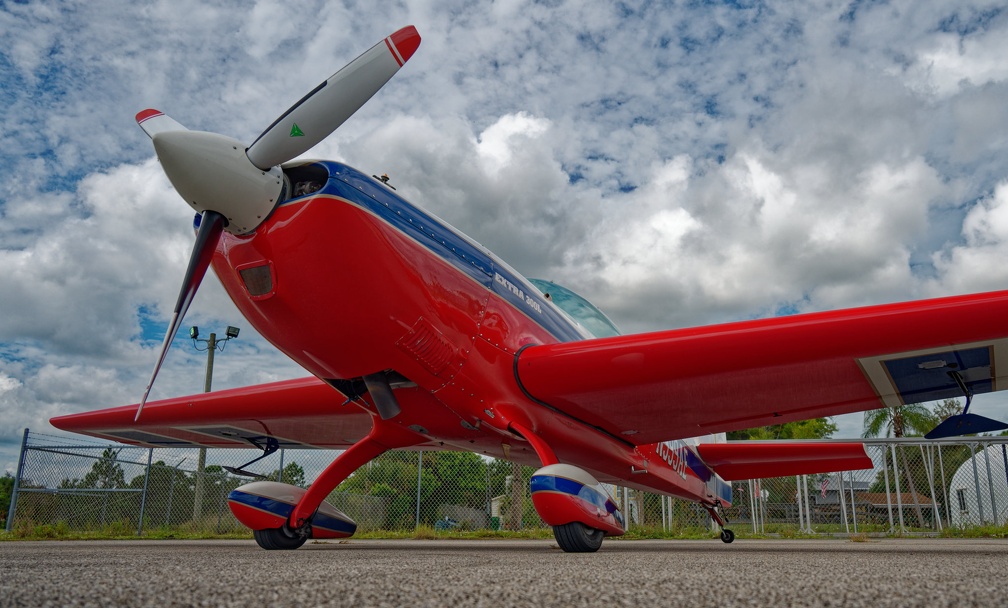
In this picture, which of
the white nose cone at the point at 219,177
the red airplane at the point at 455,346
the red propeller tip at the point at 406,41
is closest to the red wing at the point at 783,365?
the red airplane at the point at 455,346

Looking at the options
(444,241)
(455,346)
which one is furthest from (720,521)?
(444,241)

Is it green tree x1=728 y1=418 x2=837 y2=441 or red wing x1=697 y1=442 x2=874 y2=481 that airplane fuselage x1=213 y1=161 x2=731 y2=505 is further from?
green tree x1=728 y1=418 x2=837 y2=441

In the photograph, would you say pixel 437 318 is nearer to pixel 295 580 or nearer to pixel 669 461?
pixel 295 580

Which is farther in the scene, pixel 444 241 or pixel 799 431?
pixel 799 431

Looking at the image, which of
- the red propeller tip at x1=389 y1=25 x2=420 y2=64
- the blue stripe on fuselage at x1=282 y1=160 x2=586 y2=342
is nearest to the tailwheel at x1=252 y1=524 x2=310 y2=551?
the blue stripe on fuselage at x1=282 y1=160 x2=586 y2=342

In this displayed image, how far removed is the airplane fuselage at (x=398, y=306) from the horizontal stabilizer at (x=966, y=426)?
10.8 feet

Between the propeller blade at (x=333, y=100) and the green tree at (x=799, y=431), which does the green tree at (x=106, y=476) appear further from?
the green tree at (x=799, y=431)

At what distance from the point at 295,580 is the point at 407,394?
3.76 meters

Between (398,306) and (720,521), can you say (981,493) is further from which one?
(398,306)

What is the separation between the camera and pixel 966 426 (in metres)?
5.68

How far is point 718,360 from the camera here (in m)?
5.41

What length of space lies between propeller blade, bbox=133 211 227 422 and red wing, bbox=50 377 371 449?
223 centimetres

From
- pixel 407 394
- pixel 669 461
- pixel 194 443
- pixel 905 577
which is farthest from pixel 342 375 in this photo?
pixel 194 443

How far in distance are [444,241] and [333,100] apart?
152 cm
